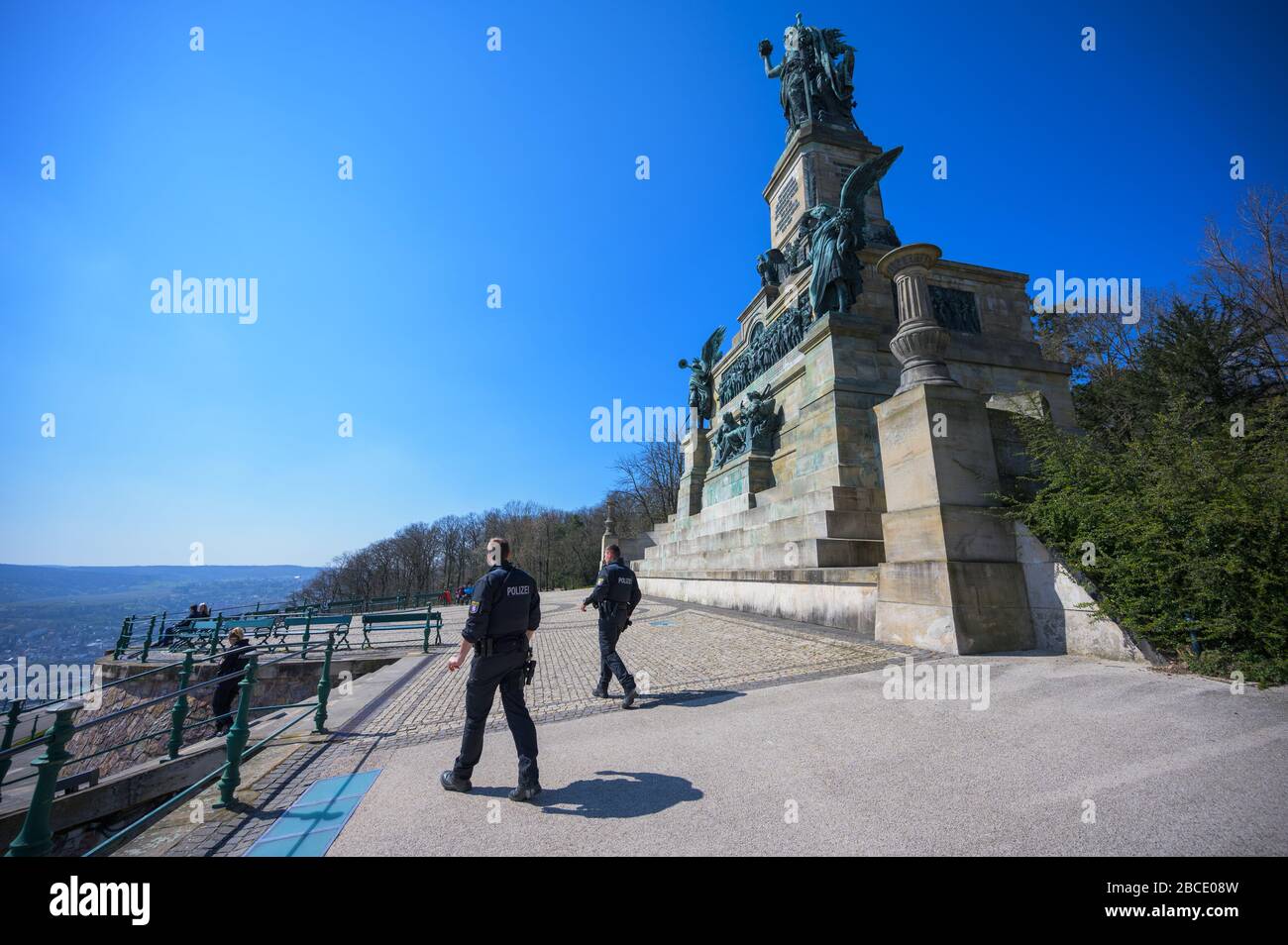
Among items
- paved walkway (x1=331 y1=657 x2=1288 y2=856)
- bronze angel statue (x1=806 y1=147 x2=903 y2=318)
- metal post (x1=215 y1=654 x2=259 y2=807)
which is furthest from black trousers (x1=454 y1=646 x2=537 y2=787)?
bronze angel statue (x1=806 y1=147 x2=903 y2=318)

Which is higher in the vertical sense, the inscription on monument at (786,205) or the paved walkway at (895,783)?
the inscription on monument at (786,205)

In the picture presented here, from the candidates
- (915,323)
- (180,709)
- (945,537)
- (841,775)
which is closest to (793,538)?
(945,537)

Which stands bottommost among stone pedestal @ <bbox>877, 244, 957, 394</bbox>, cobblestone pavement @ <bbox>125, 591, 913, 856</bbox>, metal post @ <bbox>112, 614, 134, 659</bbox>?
metal post @ <bbox>112, 614, 134, 659</bbox>

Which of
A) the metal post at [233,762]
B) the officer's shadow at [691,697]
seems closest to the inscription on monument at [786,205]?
the officer's shadow at [691,697]

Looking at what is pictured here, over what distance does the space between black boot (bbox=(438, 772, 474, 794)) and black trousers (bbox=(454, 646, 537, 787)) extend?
33 millimetres

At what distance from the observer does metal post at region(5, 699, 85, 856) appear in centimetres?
247

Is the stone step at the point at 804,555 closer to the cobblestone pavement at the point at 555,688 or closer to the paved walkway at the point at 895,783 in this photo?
the cobblestone pavement at the point at 555,688

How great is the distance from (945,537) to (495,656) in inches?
224

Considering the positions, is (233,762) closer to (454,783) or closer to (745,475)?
(454,783)

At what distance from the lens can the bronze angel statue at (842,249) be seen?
1389cm

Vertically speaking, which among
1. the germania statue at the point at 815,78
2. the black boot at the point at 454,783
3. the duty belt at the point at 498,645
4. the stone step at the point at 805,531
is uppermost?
the germania statue at the point at 815,78

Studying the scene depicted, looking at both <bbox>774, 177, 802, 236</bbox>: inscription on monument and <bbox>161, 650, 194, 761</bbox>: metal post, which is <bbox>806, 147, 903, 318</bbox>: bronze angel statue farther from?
<bbox>161, 650, 194, 761</bbox>: metal post

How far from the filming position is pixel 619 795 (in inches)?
128

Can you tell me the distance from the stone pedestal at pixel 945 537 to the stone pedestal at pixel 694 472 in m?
15.1
